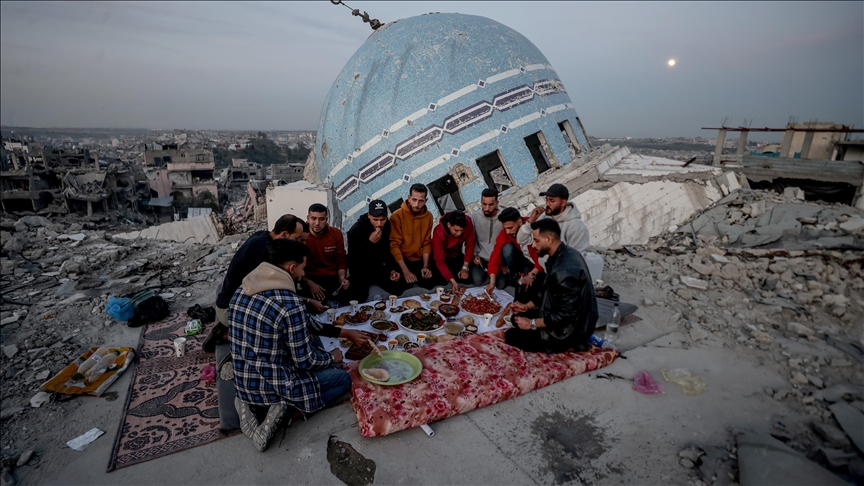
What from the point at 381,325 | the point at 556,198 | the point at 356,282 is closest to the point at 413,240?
the point at 356,282

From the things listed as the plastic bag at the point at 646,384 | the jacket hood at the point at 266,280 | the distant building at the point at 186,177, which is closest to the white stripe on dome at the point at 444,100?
the jacket hood at the point at 266,280

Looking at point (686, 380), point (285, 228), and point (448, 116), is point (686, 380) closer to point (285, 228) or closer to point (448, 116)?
point (285, 228)

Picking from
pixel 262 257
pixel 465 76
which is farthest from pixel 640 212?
pixel 262 257

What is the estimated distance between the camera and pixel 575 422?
3504mm

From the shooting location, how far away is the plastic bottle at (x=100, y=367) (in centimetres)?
398

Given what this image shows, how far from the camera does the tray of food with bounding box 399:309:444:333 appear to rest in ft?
14.9

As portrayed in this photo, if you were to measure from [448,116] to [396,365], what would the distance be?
8283 millimetres

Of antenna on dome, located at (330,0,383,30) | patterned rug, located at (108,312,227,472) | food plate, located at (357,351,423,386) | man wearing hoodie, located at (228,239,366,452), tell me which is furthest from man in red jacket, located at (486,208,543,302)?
antenna on dome, located at (330,0,383,30)

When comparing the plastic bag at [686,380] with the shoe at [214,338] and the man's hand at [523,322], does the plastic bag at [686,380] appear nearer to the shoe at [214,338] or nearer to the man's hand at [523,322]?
the man's hand at [523,322]

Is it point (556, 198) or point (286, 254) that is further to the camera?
point (556, 198)

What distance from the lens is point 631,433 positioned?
3365mm

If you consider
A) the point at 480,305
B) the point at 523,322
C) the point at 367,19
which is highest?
the point at 367,19

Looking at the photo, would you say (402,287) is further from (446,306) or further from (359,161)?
(359,161)

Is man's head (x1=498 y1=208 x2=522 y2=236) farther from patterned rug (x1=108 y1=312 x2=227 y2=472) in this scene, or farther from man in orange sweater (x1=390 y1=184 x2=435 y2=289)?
patterned rug (x1=108 y1=312 x2=227 y2=472)
